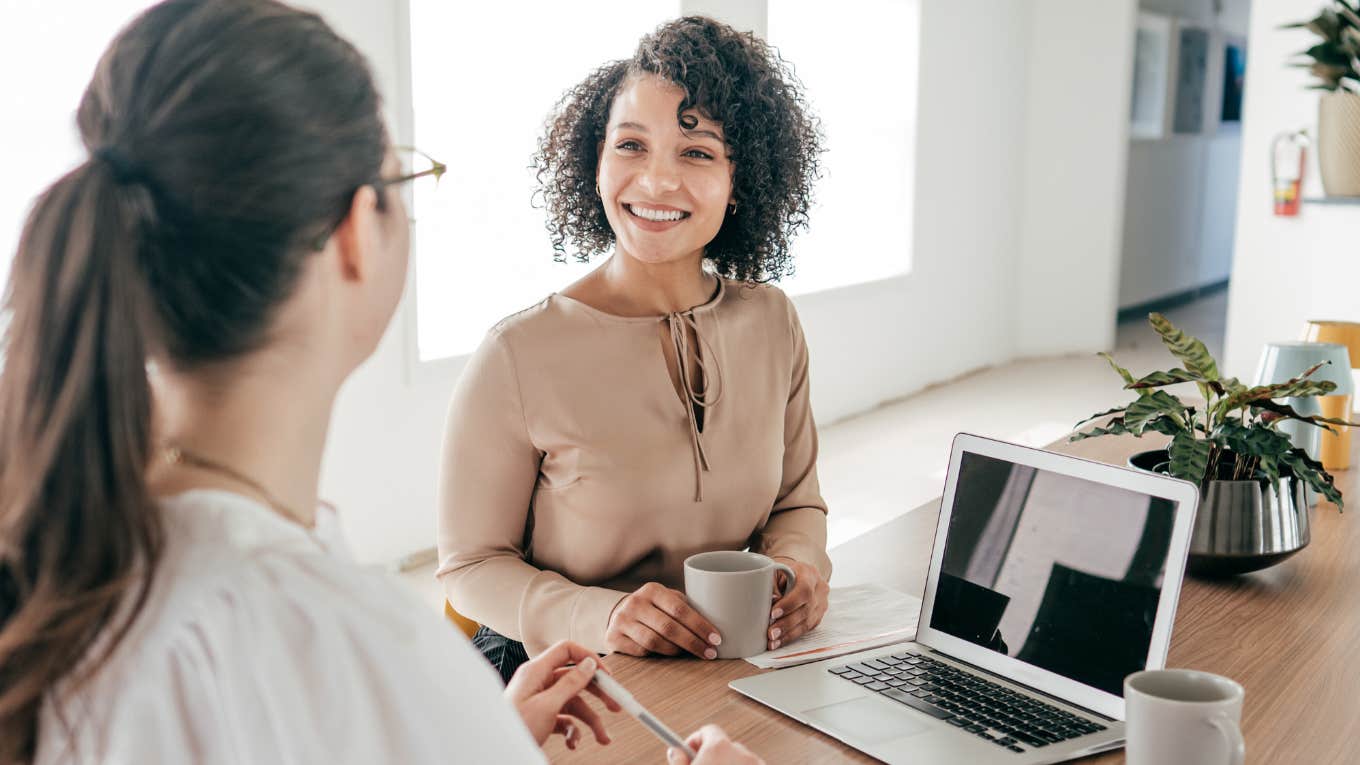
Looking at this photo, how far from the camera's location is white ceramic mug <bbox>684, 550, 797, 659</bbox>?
122 centimetres

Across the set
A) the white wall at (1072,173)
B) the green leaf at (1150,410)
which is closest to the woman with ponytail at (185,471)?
the green leaf at (1150,410)

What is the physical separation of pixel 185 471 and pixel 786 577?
0.77m

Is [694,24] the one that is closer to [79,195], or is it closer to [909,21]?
[79,195]

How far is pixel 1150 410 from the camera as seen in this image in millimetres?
1466

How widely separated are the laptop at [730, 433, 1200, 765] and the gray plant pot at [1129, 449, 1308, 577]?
0.37 meters

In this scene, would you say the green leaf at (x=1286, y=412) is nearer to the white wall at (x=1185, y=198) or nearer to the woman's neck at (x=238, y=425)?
the woman's neck at (x=238, y=425)

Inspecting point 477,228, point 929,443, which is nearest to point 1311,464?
point 477,228

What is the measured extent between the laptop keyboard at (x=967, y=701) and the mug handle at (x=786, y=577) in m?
0.12

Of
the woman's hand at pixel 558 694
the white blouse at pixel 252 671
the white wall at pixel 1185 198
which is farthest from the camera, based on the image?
the white wall at pixel 1185 198

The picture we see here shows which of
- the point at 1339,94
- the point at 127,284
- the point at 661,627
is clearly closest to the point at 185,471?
the point at 127,284

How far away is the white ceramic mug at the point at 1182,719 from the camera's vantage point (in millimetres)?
861

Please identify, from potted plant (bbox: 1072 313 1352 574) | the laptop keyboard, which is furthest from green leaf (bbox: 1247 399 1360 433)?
the laptop keyboard

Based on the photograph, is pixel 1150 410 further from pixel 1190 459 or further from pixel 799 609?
pixel 799 609

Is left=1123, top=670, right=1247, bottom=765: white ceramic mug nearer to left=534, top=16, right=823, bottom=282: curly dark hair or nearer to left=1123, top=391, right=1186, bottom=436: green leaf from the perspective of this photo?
left=1123, top=391, right=1186, bottom=436: green leaf
